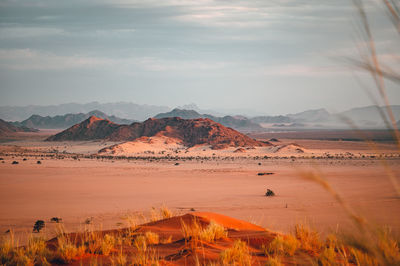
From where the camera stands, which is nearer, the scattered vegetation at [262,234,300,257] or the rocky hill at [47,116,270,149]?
the scattered vegetation at [262,234,300,257]

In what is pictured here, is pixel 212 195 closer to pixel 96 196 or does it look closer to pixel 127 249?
pixel 96 196

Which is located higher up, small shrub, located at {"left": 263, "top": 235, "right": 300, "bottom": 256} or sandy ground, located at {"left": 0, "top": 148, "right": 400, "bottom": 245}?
small shrub, located at {"left": 263, "top": 235, "right": 300, "bottom": 256}

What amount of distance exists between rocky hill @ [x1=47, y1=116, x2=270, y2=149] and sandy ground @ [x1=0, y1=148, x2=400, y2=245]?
37284 mm

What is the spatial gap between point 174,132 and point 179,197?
59.0 meters

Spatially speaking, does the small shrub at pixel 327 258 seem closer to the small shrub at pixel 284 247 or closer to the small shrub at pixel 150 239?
the small shrub at pixel 284 247

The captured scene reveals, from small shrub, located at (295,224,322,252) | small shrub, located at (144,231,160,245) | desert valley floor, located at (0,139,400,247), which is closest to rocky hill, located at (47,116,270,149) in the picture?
desert valley floor, located at (0,139,400,247)

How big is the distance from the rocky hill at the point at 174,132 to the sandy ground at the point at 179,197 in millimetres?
37284

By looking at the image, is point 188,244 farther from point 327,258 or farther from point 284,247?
point 327,258

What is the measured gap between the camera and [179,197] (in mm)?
18891

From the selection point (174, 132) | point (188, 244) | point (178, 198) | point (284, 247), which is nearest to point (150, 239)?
point (188, 244)

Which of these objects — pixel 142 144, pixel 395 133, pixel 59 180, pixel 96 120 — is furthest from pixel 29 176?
pixel 96 120

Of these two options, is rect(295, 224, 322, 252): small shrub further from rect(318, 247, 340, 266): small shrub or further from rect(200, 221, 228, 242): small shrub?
rect(200, 221, 228, 242): small shrub

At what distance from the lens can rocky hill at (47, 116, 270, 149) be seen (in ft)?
226

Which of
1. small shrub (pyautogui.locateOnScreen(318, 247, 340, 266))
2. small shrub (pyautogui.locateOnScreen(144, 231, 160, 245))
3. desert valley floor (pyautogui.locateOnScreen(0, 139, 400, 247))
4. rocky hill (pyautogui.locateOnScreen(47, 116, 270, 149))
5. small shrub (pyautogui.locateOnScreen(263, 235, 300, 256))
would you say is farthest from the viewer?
rocky hill (pyautogui.locateOnScreen(47, 116, 270, 149))
